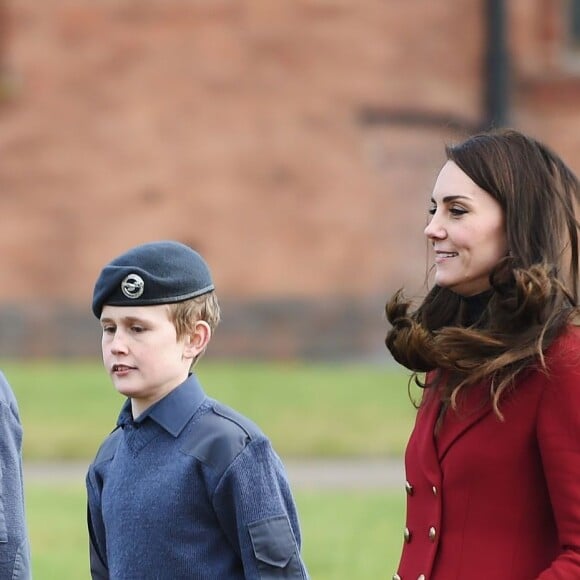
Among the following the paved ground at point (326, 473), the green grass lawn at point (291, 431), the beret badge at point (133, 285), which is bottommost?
the paved ground at point (326, 473)

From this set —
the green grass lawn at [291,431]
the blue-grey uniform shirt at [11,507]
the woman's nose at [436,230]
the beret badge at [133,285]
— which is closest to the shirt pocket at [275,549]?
the beret badge at [133,285]

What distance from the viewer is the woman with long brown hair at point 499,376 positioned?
325 centimetres

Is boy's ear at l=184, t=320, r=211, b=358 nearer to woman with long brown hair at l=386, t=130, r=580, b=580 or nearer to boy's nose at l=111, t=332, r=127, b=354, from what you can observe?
boy's nose at l=111, t=332, r=127, b=354

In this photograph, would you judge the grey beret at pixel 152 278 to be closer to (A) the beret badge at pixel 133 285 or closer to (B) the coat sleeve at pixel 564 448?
(A) the beret badge at pixel 133 285

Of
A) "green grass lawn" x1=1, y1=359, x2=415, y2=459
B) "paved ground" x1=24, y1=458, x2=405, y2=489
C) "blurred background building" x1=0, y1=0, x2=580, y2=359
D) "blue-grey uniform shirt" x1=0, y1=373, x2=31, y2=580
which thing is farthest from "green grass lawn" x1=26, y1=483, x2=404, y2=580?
"blurred background building" x1=0, y1=0, x2=580, y2=359

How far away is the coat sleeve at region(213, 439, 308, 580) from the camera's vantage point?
3562mm

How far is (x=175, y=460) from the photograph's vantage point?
3660mm

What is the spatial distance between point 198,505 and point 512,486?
0.77m

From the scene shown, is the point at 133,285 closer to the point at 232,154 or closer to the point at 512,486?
the point at 512,486

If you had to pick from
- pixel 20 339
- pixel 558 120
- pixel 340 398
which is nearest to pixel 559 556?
pixel 340 398

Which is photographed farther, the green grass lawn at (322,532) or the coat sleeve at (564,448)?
the green grass lawn at (322,532)

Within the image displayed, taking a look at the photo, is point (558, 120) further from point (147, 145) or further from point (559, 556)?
point (559, 556)

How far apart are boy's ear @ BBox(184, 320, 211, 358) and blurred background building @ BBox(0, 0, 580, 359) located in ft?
→ 57.1

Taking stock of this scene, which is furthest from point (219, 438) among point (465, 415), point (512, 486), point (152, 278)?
point (512, 486)
